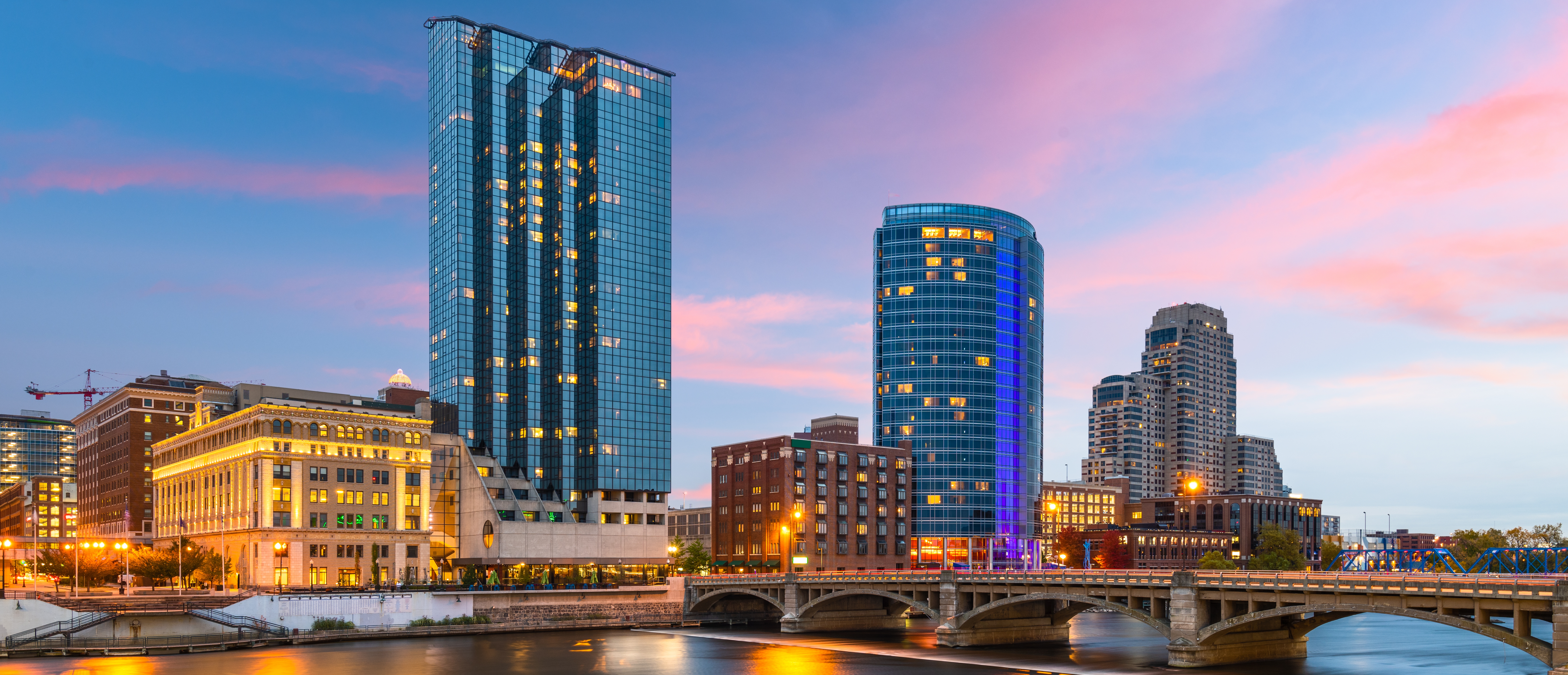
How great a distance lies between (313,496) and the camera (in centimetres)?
17625

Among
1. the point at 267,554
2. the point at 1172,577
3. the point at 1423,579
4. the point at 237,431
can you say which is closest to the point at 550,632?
the point at 267,554

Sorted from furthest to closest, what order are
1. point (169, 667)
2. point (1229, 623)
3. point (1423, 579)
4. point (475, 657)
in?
1. point (475, 657)
2. point (169, 667)
3. point (1229, 623)
4. point (1423, 579)

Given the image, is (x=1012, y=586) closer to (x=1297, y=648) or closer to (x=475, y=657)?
(x=1297, y=648)

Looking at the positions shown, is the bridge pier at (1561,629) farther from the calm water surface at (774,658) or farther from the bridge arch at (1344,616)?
the calm water surface at (774,658)

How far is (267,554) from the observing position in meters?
169

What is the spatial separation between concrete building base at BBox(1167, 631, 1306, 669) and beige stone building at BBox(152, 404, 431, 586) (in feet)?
376

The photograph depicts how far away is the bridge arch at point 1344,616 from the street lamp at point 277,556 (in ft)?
394

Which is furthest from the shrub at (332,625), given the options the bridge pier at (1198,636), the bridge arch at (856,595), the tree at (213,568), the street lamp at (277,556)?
the bridge pier at (1198,636)

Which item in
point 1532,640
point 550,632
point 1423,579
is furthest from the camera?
point 550,632

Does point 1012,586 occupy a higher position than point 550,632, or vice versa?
point 1012,586

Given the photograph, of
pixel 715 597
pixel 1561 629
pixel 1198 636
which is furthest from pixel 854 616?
pixel 1561 629

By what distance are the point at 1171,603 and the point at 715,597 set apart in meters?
70.8

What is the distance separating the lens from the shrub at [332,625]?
13275 cm

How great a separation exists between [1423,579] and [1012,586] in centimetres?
4228
